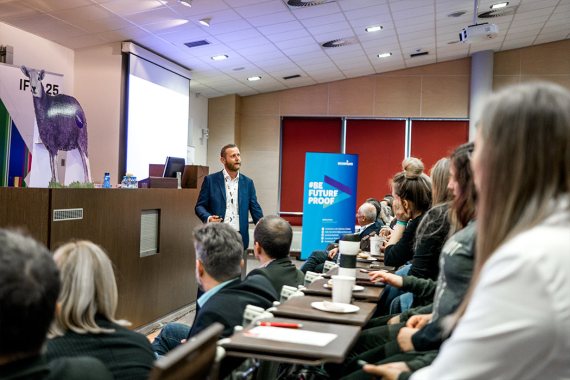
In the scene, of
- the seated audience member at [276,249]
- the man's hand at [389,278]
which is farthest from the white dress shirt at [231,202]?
the man's hand at [389,278]

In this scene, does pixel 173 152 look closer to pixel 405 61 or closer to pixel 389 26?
pixel 389 26

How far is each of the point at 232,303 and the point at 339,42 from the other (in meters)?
6.78

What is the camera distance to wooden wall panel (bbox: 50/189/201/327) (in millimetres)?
3947

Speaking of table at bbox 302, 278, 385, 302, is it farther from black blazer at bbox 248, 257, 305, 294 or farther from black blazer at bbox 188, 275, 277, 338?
black blazer at bbox 188, 275, 277, 338

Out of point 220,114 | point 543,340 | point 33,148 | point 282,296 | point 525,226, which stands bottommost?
point 282,296

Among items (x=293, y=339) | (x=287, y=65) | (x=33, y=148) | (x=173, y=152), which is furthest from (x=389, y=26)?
(x=293, y=339)

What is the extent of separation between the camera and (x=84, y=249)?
1.58 meters

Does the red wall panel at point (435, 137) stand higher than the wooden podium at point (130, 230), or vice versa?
the red wall panel at point (435, 137)

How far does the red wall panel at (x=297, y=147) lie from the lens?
11.3 m

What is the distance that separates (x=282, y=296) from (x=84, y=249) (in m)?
1.20

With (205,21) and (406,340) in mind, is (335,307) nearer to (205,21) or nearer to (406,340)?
(406,340)

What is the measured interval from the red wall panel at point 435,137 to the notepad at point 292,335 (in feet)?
31.0

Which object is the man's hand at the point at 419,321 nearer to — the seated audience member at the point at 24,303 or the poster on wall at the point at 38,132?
the seated audience member at the point at 24,303

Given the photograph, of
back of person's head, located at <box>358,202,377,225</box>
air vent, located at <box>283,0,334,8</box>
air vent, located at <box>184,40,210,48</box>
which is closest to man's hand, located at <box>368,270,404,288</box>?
back of person's head, located at <box>358,202,377,225</box>
